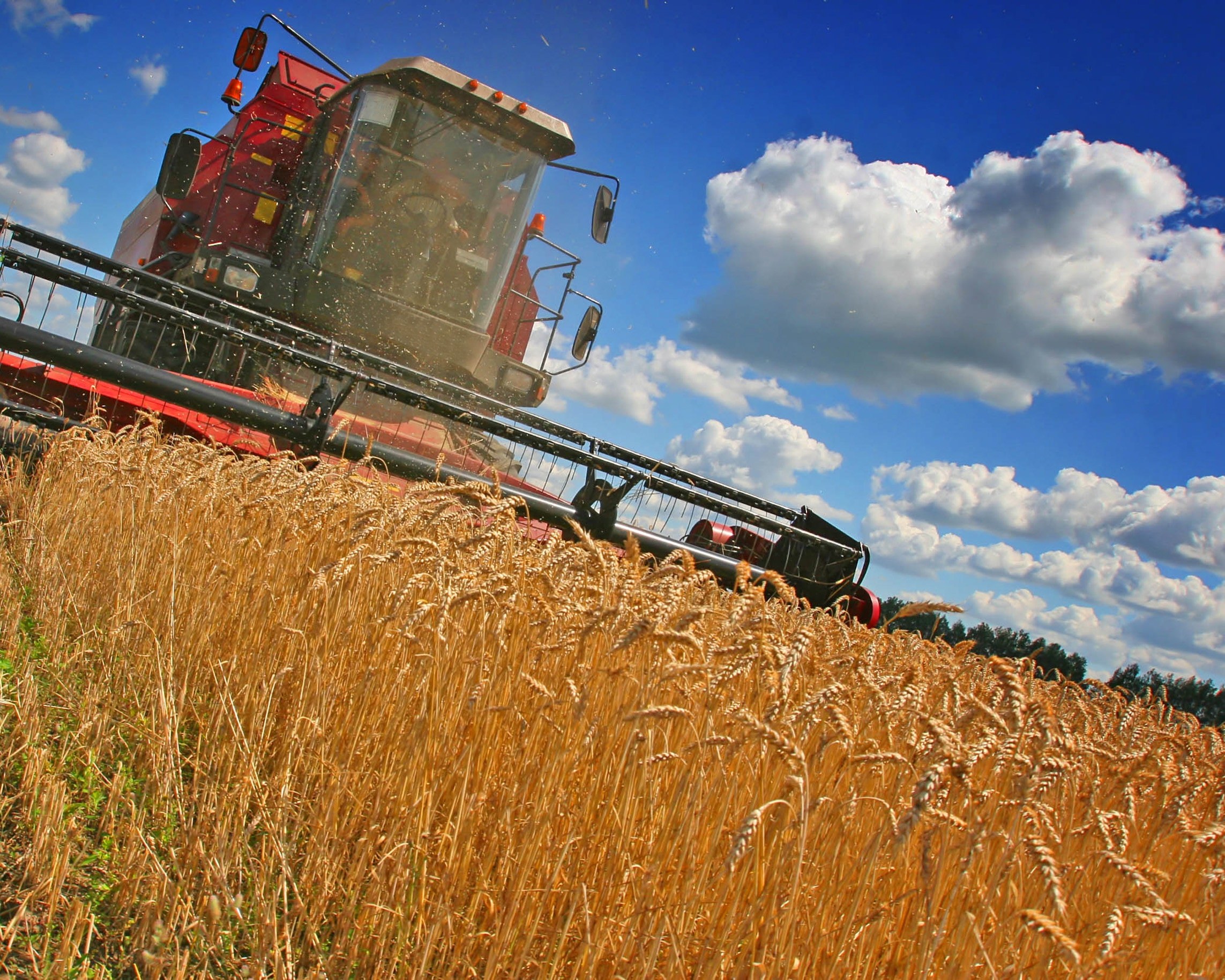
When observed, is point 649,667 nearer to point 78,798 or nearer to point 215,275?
point 78,798

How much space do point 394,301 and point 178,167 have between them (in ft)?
5.62

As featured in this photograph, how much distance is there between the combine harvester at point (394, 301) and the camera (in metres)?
5.18

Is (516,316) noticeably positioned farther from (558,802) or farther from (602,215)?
(558,802)

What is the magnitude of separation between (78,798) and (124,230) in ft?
38.4

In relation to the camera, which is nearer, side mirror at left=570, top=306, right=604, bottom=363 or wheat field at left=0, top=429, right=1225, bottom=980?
wheat field at left=0, top=429, right=1225, bottom=980

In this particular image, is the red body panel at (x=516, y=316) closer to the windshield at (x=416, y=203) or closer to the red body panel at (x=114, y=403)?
the windshield at (x=416, y=203)

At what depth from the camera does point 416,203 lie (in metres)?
6.54

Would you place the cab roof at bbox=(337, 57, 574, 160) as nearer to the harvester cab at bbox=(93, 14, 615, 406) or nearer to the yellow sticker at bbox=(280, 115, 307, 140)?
the harvester cab at bbox=(93, 14, 615, 406)

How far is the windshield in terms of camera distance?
642 cm

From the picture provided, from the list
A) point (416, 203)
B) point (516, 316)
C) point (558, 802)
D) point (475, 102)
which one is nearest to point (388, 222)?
point (416, 203)

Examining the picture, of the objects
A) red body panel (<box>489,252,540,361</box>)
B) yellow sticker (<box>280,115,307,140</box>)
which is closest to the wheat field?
red body panel (<box>489,252,540,361</box>)

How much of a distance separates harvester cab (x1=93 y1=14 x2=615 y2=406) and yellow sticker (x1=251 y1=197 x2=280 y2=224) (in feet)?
0.04

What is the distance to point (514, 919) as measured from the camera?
4.65 feet

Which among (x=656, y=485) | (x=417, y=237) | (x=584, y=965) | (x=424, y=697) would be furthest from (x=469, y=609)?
(x=417, y=237)
